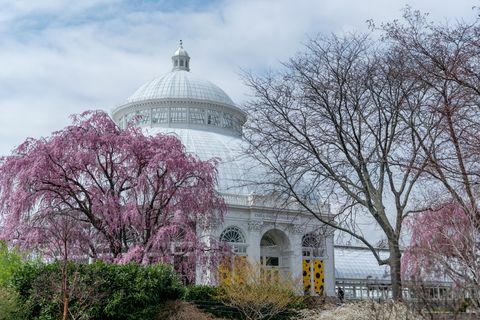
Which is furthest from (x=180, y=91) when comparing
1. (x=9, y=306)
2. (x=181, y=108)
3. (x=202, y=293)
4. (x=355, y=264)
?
(x=9, y=306)

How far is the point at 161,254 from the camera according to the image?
79.9 feet

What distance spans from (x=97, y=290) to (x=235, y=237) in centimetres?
2327

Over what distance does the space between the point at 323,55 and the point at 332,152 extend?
325 centimetres

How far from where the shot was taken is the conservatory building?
41.4 m

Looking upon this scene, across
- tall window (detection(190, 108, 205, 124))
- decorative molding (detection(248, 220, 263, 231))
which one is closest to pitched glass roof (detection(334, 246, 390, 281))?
decorative molding (detection(248, 220, 263, 231))

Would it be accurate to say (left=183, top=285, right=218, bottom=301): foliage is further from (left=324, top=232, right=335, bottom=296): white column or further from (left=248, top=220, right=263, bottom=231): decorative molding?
(left=324, top=232, right=335, bottom=296): white column

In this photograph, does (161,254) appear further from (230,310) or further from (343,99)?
(343,99)

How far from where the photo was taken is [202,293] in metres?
23.3

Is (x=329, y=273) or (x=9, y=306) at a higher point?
(x=329, y=273)

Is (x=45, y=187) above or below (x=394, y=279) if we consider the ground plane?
above

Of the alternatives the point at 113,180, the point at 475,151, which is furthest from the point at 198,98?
the point at 475,151

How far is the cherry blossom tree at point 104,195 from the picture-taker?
80.2 feet

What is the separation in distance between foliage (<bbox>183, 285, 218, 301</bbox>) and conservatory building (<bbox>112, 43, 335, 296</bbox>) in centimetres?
1265

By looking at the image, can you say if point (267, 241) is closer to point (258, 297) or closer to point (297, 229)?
point (297, 229)
